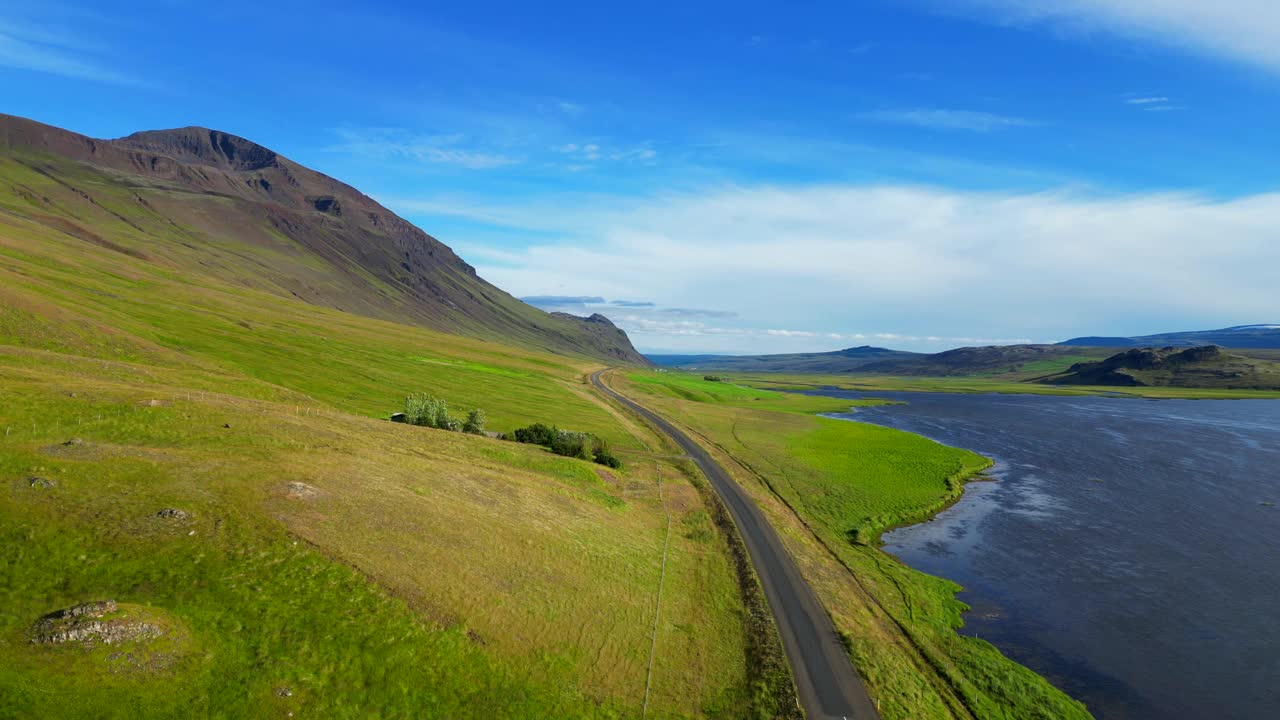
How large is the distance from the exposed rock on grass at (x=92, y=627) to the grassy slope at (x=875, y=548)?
3351 centimetres

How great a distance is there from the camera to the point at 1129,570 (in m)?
51.2

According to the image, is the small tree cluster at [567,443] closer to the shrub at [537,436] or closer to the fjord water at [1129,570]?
the shrub at [537,436]

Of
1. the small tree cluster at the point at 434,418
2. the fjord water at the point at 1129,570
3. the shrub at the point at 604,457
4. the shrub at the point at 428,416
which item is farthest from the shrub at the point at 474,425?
the fjord water at the point at 1129,570

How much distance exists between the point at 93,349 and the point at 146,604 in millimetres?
62876

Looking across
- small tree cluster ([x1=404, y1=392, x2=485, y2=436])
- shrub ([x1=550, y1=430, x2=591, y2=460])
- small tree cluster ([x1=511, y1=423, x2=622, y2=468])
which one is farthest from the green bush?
shrub ([x1=550, y1=430, x2=591, y2=460])

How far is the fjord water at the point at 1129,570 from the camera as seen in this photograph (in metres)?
35.3

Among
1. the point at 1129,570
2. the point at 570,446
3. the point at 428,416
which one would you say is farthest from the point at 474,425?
the point at 1129,570

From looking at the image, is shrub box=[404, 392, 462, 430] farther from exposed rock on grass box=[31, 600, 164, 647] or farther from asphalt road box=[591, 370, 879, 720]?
exposed rock on grass box=[31, 600, 164, 647]

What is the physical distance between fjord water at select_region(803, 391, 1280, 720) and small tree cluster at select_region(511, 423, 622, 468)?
34.3 meters

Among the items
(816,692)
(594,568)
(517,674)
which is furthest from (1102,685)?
(517,674)

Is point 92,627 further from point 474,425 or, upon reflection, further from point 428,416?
point 474,425

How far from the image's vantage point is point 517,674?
27641mm

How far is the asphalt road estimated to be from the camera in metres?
29.6

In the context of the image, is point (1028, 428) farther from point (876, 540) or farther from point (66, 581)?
point (66, 581)
